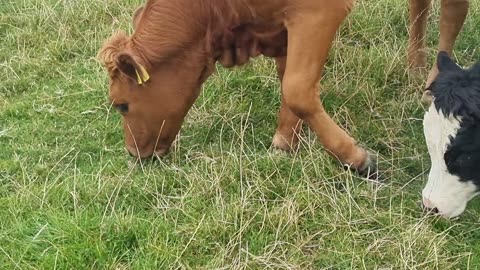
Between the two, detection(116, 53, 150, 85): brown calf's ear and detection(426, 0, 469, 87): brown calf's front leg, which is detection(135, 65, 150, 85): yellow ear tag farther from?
detection(426, 0, 469, 87): brown calf's front leg

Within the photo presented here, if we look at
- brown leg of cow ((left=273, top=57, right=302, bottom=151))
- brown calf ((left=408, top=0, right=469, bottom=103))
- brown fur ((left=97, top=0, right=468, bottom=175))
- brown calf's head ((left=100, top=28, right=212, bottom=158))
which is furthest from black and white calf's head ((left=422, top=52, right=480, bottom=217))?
brown calf ((left=408, top=0, right=469, bottom=103))

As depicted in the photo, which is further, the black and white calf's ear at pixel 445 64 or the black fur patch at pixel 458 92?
the black and white calf's ear at pixel 445 64

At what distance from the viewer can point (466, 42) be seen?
6223mm

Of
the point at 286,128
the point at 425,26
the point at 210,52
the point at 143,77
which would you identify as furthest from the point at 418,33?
the point at 143,77

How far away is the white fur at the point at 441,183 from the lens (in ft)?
13.1

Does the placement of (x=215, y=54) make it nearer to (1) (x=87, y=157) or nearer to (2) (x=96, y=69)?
(1) (x=87, y=157)

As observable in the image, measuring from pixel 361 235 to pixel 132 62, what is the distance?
5.37 feet

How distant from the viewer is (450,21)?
Answer: 574 cm

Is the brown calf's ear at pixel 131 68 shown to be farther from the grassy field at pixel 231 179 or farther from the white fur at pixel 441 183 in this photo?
the white fur at pixel 441 183

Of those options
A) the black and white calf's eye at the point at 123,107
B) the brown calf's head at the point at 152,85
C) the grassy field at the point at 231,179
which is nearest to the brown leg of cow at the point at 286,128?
the grassy field at the point at 231,179

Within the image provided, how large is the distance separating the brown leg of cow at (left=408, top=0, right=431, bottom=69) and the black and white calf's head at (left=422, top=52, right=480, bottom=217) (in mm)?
1768

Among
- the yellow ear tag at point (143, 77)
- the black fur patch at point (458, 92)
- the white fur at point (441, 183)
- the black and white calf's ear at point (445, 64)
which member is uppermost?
the black fur patch at point (458, 92)

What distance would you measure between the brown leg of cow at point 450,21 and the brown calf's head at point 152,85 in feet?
6.41

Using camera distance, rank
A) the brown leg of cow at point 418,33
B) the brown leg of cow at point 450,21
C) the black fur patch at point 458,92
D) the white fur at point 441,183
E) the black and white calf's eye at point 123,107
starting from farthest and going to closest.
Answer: the brown leg of cow at point 418,33 → the brown leg of cow at point 450,21 → the black and white calf's eye at point 123,107 → the white fur at point 441,183 → the black fur patch at point 458,92
